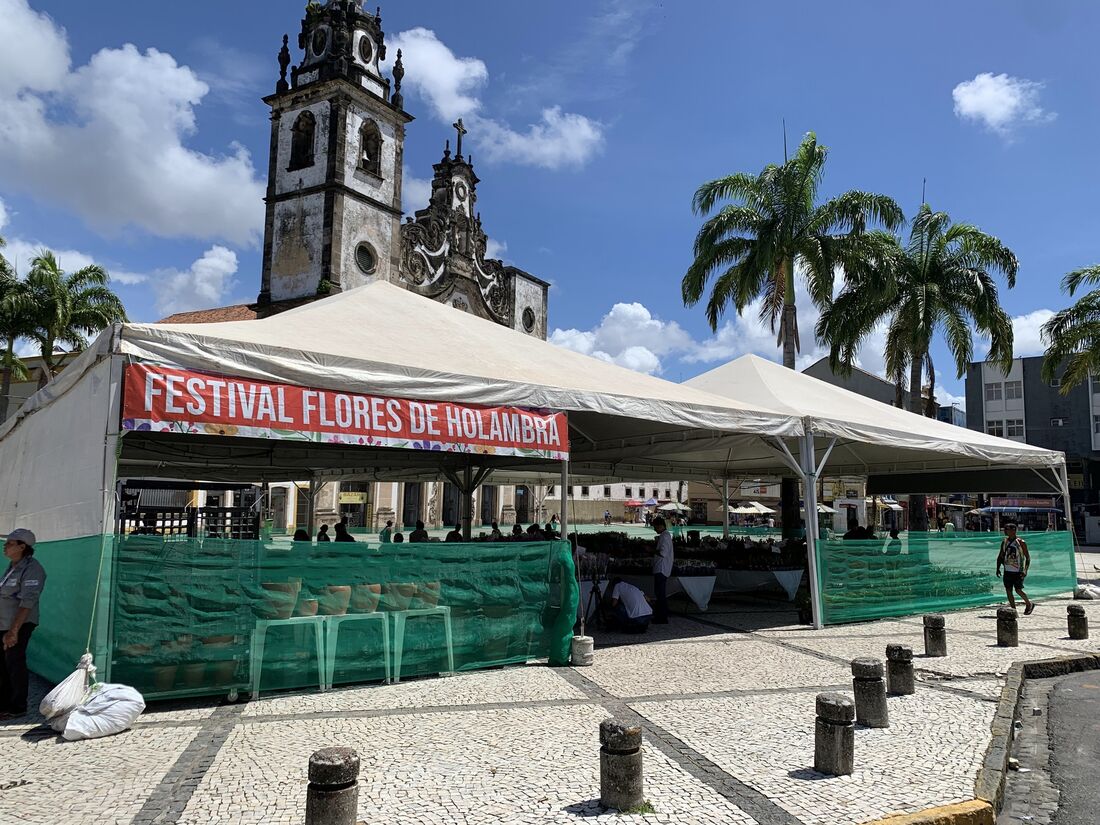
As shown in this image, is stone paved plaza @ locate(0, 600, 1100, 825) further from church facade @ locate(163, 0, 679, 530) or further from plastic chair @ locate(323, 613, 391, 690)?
church facade @ locate(163, 0, 679, 530)

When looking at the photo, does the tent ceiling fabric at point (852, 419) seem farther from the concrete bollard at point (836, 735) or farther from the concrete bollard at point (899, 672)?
the concrete bollard at point (836, 735)

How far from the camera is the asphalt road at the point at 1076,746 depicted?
508 centimetres

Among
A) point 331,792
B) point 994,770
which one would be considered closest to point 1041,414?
point 994,770

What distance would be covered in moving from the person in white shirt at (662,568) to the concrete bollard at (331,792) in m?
8.26

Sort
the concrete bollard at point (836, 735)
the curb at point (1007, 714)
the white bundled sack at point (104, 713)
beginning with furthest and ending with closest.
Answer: the white bundled sack at point (104, 713)
the concrete bollard at point (836, 735)
the curb at point (1007, 714)

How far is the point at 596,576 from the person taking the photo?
1183 centimetres

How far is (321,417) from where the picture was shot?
25.2 ft

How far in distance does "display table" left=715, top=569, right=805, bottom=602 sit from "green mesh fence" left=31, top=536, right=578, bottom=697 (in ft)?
21.8

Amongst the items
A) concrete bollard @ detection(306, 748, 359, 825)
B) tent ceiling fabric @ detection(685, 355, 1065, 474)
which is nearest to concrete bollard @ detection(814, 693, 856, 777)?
concrete bollard @ detection(306, 748, 359, 825)

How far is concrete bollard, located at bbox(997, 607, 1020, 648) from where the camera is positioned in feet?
33.9

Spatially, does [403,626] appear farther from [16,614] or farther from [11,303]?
[11,303]

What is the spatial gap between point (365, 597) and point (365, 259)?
35.8 metres

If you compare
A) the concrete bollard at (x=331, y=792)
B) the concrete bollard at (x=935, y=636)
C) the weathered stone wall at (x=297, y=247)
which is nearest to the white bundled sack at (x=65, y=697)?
the concrete bollard at (x=331, y=792)

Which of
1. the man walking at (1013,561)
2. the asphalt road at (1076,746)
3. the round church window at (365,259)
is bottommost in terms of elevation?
the asphalt road at (1076,746)
